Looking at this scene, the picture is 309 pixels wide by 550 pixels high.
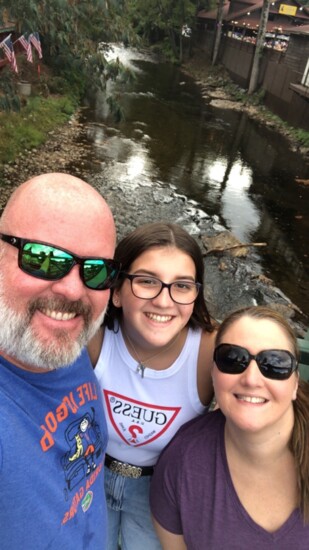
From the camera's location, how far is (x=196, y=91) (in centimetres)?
2559

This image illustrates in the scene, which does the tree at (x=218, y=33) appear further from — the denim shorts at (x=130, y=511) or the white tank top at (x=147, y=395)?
the denim shorts at (x=130, y=511)

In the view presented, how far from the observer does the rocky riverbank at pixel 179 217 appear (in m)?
7.15

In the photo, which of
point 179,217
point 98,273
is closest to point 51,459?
point 98,273

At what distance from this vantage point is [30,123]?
12531 mm

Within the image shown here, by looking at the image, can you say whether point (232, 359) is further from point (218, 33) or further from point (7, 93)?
point (218, 33)

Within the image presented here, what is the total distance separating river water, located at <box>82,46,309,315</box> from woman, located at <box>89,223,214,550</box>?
19.1 ft

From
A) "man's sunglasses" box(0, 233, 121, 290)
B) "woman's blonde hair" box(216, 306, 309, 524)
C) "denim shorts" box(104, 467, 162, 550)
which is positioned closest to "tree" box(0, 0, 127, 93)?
"man's sunglasses" box(0, 233, 121, 290)

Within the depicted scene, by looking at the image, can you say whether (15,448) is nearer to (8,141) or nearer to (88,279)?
(88,279)

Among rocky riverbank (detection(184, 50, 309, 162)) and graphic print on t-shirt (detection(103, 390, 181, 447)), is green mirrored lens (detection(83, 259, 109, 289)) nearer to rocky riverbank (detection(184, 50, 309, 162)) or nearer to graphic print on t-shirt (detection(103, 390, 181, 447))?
graphic print on t-shirt (detection(103, 390, 181, 447))

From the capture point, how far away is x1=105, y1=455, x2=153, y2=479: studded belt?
1966 millimetres

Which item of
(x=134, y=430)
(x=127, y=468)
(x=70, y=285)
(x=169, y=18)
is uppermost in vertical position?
(x=169, y=18)

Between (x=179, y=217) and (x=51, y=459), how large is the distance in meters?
Result: 8.60

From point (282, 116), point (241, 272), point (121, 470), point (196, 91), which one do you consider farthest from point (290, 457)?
point (196, 91)

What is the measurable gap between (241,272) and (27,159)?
21.3 ft
